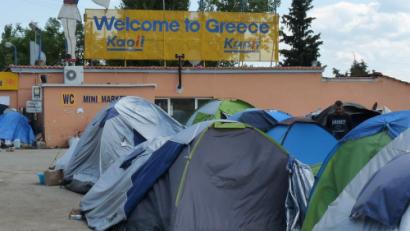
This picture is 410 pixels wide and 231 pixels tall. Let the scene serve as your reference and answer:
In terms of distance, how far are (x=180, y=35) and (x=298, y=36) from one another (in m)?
21.9

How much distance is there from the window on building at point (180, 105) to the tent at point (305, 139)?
48.3ft

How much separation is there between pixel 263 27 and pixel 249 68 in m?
2.03

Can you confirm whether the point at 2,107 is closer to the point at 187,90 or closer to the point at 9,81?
the point at 9,81

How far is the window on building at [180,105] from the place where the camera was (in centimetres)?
2511

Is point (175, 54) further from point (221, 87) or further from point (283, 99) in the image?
point (283, 99)

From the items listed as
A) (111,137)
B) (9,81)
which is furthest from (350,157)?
(9,81)

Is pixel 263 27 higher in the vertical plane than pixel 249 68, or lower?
higher

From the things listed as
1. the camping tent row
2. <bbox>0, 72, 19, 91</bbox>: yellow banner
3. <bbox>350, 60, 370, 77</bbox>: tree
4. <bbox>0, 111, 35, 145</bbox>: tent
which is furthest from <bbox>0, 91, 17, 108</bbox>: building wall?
<bbox>350, 60, 370, 77</bbox>: tree

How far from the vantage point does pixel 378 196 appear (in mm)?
5836

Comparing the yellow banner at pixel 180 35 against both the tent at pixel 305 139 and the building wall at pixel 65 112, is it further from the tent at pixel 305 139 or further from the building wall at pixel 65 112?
the tent at pixel 305 139

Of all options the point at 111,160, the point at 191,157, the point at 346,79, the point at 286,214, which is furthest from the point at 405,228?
the point at 346,79

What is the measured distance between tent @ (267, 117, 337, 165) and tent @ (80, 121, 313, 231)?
169 centimetres

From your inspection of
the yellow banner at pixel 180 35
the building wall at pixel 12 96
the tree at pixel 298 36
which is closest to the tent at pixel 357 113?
the yellow banner at pixel 180 35

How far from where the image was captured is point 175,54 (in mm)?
25453
